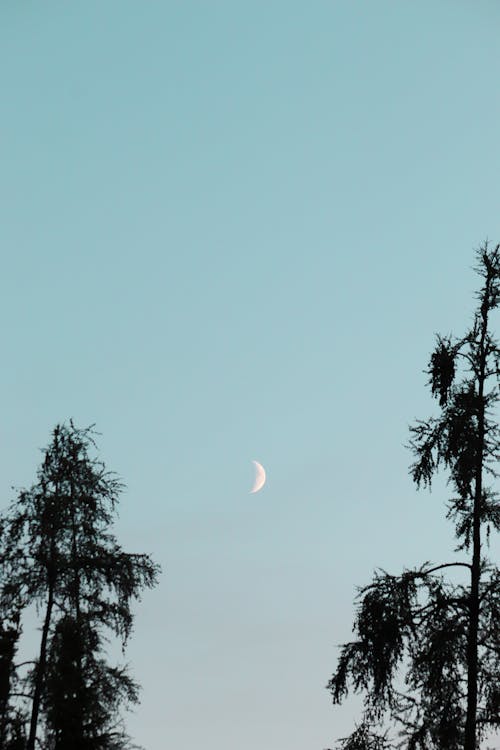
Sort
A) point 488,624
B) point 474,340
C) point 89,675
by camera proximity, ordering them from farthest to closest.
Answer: point 89,675
point 474,340
point 488,624

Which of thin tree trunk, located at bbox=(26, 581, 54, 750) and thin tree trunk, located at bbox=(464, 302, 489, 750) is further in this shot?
thin tree trunk, located at bbox=(26, 581, 54, 750)

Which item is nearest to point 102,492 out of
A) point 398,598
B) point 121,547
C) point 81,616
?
point 121,547

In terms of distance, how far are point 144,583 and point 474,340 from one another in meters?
10.8

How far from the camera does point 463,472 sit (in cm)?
1995

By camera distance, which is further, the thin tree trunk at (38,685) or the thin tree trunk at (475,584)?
the thin tree trunk at (38,685)

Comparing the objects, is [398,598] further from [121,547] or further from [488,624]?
[121,547]

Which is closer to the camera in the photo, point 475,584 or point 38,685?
point 475,584

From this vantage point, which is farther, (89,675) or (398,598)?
(89,675)

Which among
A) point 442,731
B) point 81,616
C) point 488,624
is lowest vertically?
point 442,731

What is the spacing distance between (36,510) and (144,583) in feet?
10.6

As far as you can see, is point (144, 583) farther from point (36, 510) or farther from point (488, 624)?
point (488, 624)

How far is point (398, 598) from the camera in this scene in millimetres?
19797

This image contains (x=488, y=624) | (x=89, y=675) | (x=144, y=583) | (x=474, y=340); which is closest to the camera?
(x=488, y=624)

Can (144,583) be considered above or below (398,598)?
above
